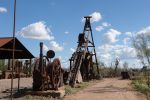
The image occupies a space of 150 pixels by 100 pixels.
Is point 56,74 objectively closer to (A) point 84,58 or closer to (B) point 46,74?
(B) point 46,74

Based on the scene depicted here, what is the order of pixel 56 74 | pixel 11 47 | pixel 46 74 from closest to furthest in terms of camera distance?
pixel 46 74
pixel 56 74
pixel 11 47

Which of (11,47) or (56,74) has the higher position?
(11,47)

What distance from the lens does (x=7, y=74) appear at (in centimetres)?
4031

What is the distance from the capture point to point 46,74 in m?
23.7

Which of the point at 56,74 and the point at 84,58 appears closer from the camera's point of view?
the point at 56,74

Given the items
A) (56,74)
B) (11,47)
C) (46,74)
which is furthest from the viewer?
(11,47)

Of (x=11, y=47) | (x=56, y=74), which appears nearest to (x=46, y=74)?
(x=56, y=74)

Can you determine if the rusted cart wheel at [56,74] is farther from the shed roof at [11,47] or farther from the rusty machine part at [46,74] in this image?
the shed roof at [11,47]

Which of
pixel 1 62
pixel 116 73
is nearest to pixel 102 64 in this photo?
pixel 116 73

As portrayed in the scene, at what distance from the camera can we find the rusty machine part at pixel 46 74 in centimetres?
2309

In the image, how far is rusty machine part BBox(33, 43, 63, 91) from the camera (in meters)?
23.1

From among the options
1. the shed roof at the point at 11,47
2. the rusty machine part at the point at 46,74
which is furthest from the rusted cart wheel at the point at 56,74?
the shed roof at the point at 11,47

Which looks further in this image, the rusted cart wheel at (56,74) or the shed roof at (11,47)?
the shed roof at (11,47)

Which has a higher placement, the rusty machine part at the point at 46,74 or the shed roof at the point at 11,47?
the shed roof at the point at 11,47
